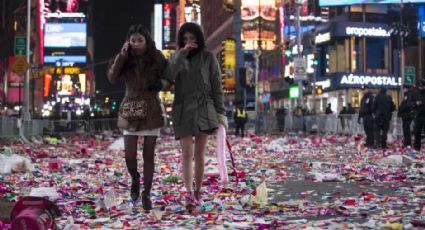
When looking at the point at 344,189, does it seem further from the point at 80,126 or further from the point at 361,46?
the point at 361,46

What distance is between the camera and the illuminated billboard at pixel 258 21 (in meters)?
65.6

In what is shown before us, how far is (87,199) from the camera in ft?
21.9

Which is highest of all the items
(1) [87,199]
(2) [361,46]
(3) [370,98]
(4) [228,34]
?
(4) [228,34]

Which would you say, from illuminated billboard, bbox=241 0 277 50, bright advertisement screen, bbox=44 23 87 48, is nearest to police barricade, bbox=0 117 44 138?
illuminated billboard, bbox=241 0 277 50

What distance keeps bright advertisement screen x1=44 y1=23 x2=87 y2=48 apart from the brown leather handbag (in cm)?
9452

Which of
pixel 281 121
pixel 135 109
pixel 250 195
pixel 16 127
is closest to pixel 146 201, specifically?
pixel 135 109

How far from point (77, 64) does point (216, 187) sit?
111082 millimetres

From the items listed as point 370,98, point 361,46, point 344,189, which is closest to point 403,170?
point 344,189

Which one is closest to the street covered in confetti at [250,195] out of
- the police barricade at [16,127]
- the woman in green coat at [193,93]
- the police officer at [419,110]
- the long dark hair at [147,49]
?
the woman in green coat at [193,93]

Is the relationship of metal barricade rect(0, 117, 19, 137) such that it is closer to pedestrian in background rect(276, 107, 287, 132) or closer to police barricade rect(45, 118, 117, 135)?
police barricade rect(45, 118, 117, 135)

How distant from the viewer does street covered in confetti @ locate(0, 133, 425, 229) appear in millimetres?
5152

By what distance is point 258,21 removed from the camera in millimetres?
65750

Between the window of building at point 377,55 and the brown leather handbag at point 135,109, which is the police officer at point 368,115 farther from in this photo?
the window of building at point 377,55

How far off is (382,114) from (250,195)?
10.9m
